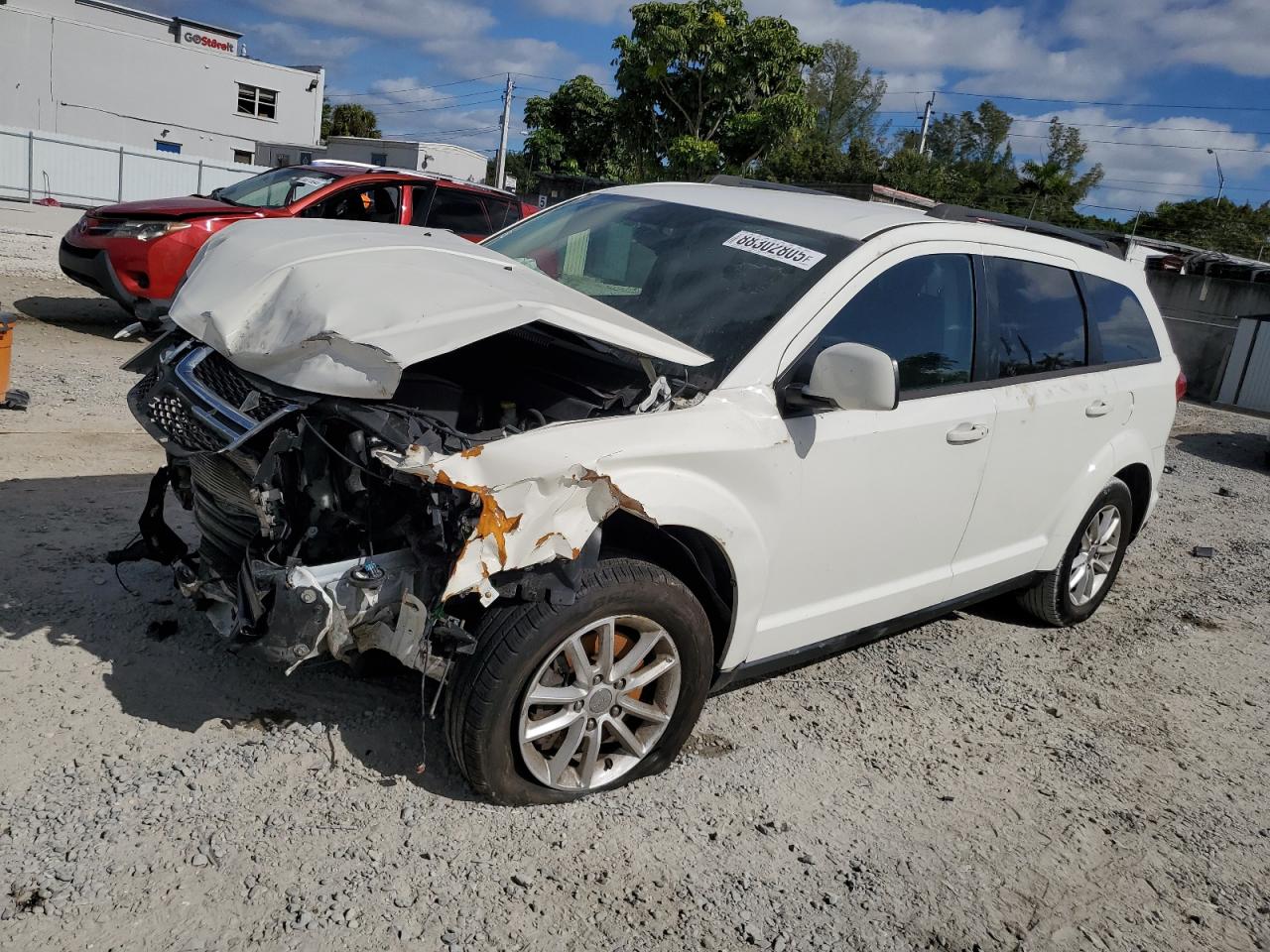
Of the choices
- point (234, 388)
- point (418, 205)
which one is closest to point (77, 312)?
point (418, 205)

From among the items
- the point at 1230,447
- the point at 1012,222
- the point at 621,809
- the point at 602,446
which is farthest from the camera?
the point at 1230,447

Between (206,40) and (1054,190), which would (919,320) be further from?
(206,40)

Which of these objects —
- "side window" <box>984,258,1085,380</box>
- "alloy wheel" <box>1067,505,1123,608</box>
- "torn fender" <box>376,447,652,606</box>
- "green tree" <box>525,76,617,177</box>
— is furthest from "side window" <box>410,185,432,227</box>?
"green tree" <box>525,76,617,177</box>

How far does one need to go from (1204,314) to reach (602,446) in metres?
21.2

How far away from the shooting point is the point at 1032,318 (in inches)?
174

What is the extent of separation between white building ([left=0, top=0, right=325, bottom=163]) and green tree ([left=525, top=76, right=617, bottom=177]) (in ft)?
66.7

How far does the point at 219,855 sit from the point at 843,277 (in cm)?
263

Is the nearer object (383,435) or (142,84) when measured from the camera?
(383,435)

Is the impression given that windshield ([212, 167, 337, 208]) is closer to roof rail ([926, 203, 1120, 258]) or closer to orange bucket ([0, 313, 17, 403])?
orange bucket ([0, 313, 17, 403])

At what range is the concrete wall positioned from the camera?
1880cm

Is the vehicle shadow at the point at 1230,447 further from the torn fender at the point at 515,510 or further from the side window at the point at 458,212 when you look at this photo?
the torn fender at the point at 515,510

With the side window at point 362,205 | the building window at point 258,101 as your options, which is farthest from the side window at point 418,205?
the building window at point 258,101

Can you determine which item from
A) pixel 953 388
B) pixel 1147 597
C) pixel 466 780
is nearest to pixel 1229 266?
pixel 1147 597

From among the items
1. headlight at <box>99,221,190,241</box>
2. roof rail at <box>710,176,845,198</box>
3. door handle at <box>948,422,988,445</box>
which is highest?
roof rail at <box>710,176,845,198</box>
